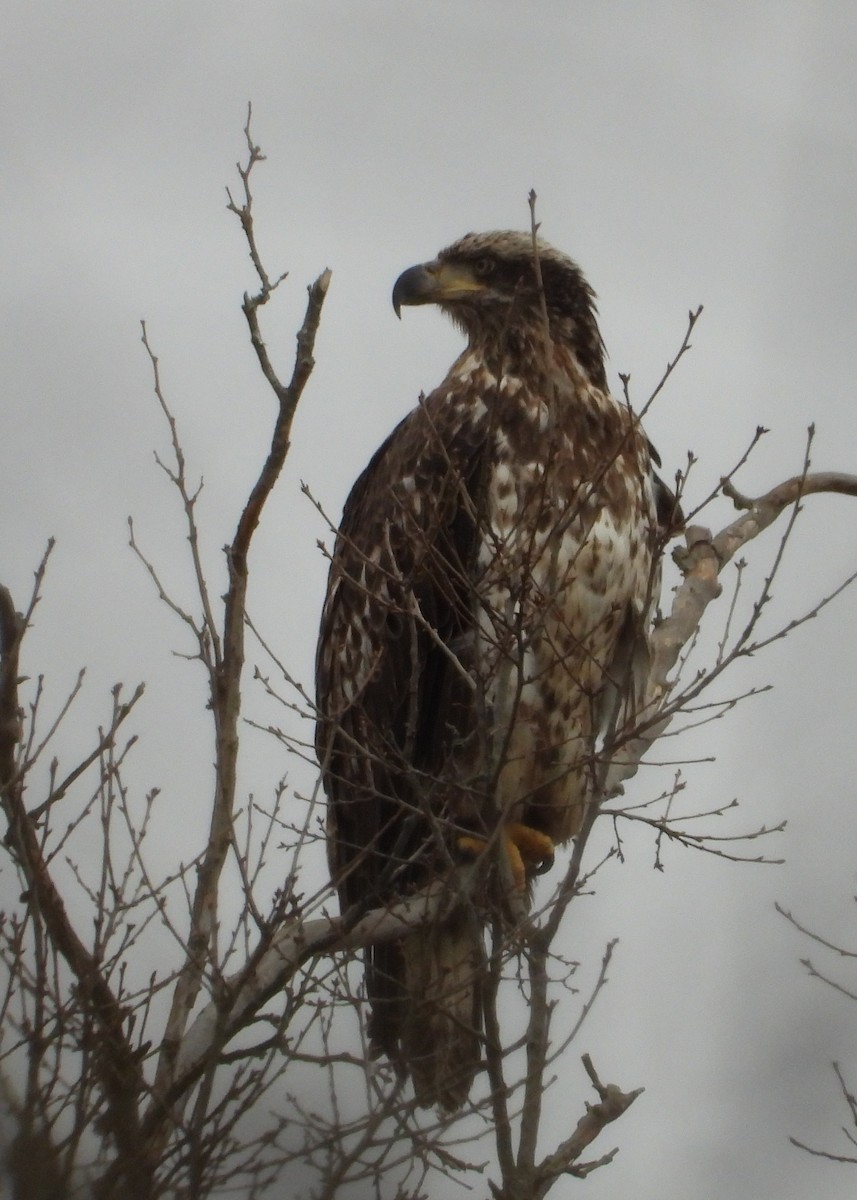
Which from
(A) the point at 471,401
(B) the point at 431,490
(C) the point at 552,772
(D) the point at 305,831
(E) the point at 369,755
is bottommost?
(D) the point at 305,831

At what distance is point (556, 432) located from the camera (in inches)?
241

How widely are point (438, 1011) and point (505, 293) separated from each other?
3036mm

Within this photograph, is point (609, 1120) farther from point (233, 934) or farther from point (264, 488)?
point (264, 488)

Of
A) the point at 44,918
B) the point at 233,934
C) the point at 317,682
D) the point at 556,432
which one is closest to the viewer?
the point at 44,918

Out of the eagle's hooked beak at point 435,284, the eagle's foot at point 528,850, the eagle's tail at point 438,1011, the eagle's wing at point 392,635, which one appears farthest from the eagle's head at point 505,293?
the eagle's tail at point 438,1011

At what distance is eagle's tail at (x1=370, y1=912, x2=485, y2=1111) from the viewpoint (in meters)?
4.64

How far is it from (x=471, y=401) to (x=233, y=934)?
97.4 inches

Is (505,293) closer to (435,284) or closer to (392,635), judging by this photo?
(435,284)

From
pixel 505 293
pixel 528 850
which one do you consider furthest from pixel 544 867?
pixel 505 293

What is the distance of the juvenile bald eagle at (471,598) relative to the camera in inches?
217

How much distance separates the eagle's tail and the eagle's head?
228 centimetres

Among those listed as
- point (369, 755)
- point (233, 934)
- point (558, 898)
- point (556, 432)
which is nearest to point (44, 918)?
point (233, 934)

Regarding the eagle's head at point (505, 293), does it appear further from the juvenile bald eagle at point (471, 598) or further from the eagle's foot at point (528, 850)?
the eagle's foot at point (528, 850)

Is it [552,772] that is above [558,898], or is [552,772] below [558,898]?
above
